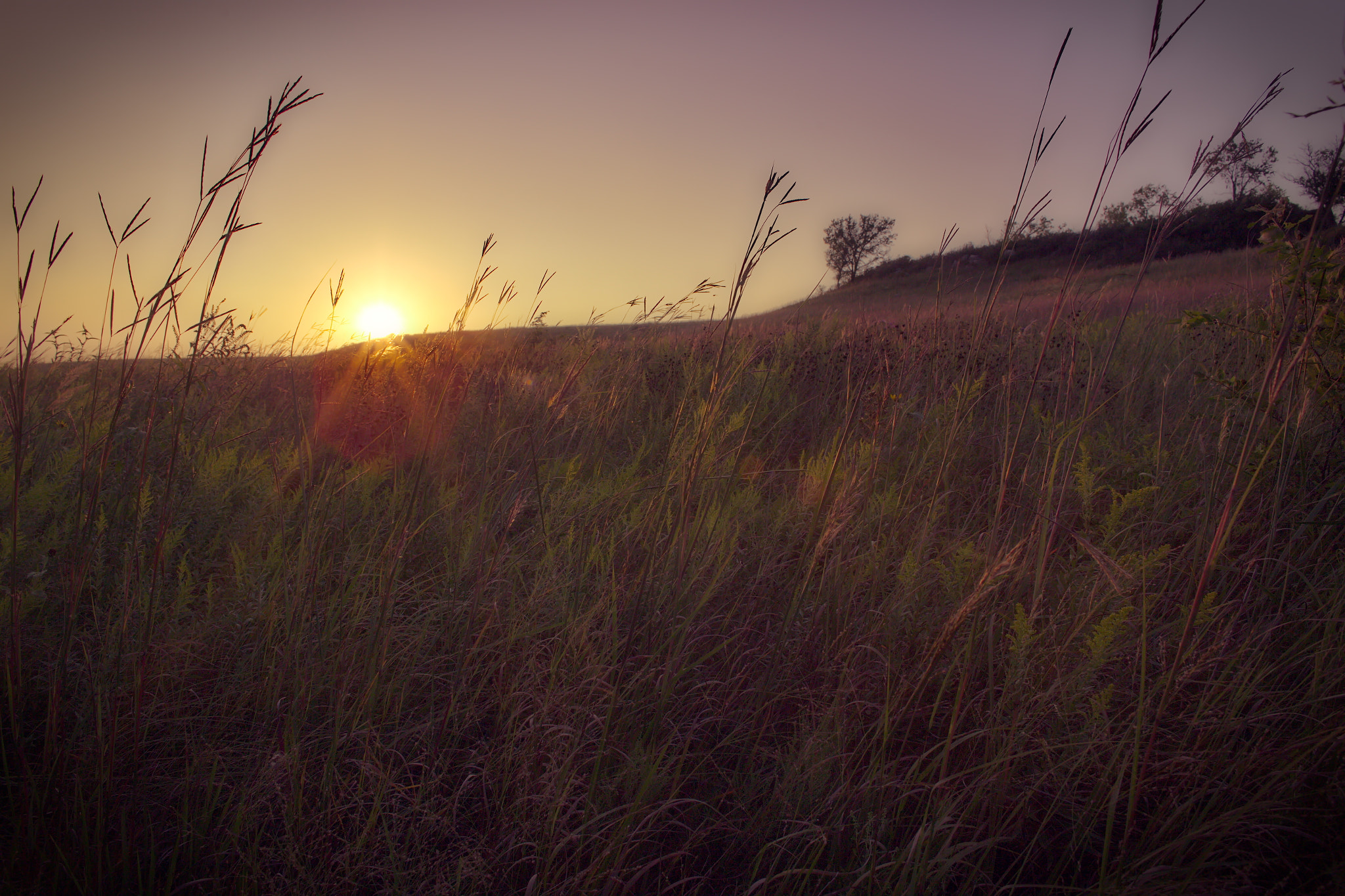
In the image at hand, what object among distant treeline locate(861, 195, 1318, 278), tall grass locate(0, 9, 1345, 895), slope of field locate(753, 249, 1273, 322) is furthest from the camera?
distant treeline locate(861, 195, 1318, 278)

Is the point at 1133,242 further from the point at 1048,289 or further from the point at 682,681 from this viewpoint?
the point at 682,681

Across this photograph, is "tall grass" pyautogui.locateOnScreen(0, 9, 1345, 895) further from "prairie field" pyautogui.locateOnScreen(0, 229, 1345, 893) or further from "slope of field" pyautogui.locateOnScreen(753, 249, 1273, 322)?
"slope of field" pyautogui.locateOnScreen(753, 249, 1273, 322)

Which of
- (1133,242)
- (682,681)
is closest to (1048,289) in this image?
(1133,242)

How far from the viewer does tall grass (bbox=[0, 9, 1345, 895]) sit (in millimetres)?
955

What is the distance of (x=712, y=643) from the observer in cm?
148

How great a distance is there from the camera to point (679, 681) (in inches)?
50.4

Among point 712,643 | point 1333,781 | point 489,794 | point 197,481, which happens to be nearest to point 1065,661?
point 1333,781

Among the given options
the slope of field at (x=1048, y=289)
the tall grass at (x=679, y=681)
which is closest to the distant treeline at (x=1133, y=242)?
the slope of field at (x=1048, y=289)

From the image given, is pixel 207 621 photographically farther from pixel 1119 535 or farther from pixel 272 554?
pixel 1119 535

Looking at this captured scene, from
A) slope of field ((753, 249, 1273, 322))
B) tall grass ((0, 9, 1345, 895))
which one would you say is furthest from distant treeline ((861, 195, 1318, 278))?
tall grass ((0, 9, 1345, 895))

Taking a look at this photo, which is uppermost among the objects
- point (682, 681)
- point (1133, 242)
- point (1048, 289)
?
point (1133, 242)

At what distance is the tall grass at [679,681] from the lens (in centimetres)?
95

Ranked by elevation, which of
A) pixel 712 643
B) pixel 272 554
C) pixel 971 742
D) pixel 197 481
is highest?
pixel 197 481

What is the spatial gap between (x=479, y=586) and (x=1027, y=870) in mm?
1209
